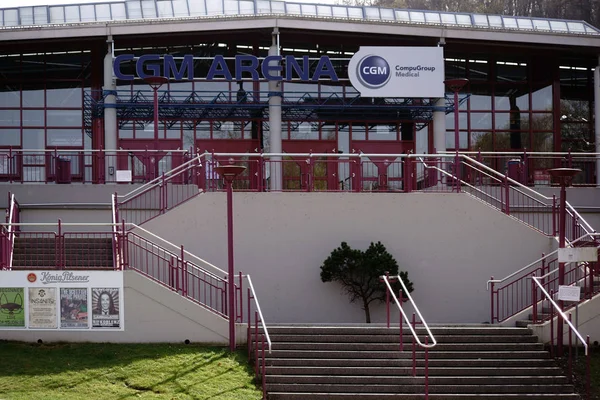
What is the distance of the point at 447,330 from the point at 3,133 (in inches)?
713

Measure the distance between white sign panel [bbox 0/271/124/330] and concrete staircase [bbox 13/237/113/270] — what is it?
1.44 feet

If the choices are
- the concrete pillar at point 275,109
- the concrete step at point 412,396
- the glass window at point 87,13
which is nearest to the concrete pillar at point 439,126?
the concrete pillar at point 275,109

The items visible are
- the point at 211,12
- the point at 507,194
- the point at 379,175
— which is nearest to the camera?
the point at 507,194

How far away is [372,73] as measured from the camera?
3025 centimetres

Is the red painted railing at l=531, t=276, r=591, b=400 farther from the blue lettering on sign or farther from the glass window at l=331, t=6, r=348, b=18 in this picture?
the glass window at l=331, t=6, r=348, b=18

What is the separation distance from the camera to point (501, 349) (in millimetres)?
18953

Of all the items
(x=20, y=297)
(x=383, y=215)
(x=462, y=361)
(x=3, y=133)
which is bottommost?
(x=462, y=361)

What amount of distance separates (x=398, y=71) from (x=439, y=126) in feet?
7.25

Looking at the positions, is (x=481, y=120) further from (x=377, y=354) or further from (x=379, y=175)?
(x=377, y=354)

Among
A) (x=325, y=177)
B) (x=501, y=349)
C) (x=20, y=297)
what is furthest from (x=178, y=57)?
(x=501, y=349)

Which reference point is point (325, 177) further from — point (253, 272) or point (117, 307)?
point (117, 307)

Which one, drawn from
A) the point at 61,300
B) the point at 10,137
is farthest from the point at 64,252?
the point at 10,137

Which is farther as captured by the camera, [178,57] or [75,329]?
[178,57]

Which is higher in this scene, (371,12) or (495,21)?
(371,12)
